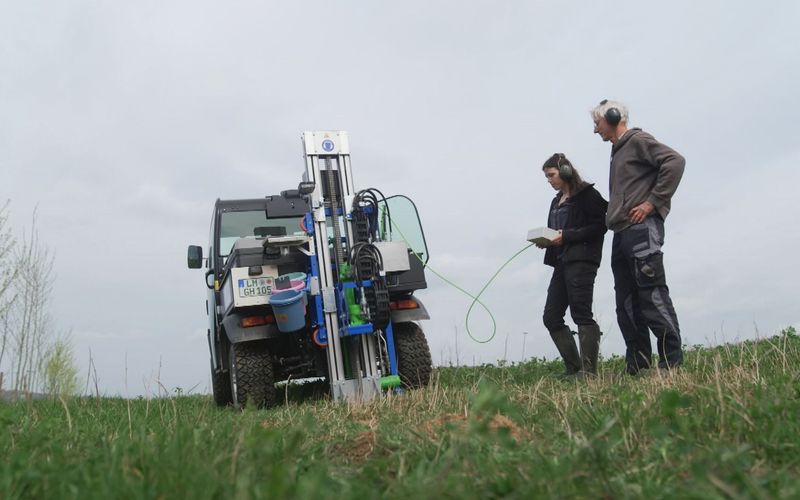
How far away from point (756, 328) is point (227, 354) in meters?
5.27

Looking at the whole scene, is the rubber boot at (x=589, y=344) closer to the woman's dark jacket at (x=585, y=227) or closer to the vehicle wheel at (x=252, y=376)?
the woman's dark jacket at (x=585, y=227)

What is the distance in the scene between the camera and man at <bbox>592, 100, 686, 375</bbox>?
5.33 metres

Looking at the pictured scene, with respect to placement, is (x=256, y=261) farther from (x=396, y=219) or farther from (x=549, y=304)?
(x=549, y=304)

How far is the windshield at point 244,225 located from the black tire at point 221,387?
1355 millimetres

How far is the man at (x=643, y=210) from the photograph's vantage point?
17.5 feet

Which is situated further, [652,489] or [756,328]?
[756,328]

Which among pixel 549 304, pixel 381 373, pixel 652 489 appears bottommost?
pixel 652 489

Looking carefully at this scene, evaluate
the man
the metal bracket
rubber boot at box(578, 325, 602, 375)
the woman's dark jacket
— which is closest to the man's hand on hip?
the man

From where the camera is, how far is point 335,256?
6.45 meters

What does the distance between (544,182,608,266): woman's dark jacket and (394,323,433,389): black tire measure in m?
1.47

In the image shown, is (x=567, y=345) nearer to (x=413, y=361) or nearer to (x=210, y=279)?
(x=413, y=361)

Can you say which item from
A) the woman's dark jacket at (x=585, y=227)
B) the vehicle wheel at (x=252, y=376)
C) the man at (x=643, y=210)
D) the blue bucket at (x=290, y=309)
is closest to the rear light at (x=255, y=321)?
the vehicle wheel at (x=252, y=376)

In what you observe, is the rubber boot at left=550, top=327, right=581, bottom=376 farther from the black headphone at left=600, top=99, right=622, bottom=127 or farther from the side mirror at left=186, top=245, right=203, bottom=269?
the side mirror at left=186, top=245, right=203, bottom=269

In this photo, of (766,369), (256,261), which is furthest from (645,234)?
(256,261)
